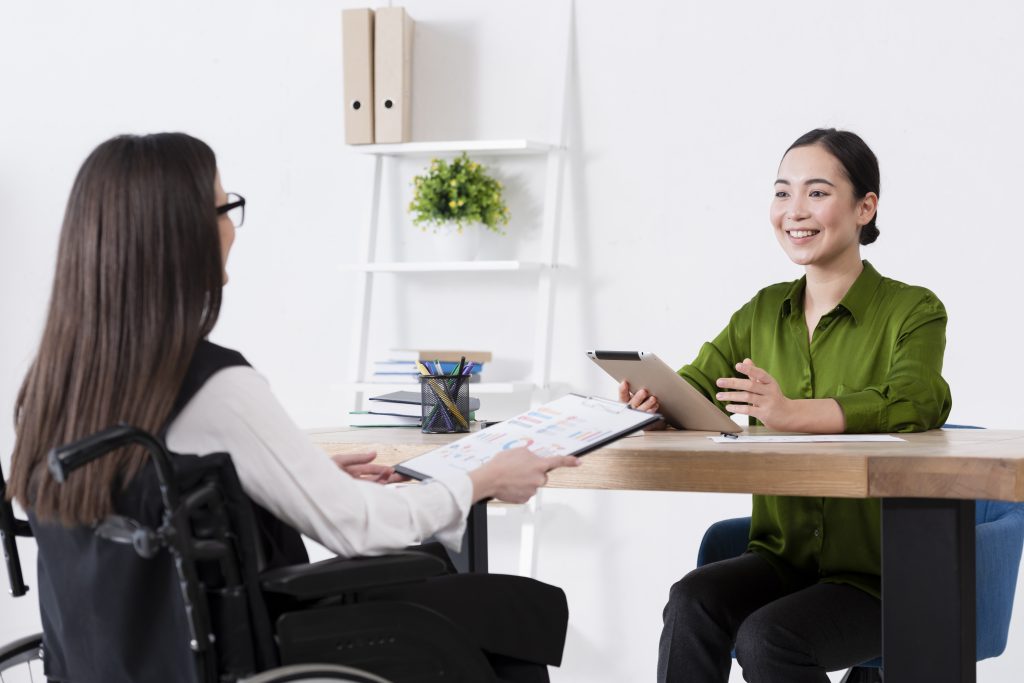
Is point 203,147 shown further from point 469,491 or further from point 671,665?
point 671,665

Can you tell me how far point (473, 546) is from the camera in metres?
2.25

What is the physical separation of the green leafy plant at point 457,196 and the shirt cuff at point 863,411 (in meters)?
1.58

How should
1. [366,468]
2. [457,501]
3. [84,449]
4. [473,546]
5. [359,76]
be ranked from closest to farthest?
[84,449] → [457,501] → [366,468] → [473,546] → [359,76]

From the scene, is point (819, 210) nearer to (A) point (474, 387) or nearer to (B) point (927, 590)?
(B) point (927, 590)

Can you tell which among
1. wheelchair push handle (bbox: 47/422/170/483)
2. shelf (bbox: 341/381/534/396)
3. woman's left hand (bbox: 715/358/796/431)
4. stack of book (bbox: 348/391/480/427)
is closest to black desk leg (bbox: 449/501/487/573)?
stack of book (bbox: 348/391/480/427)

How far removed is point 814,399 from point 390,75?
181 cm

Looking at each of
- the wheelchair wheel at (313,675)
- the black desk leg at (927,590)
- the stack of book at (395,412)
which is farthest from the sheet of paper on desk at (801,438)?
the wheelchair wheel at (313,675)

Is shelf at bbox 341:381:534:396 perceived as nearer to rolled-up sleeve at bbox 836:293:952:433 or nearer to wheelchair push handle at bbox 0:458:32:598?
rolled-up sleeve at bbox 836:293:952:433

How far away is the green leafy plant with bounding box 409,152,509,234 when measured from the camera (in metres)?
3.24

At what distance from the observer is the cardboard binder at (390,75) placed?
128 inches

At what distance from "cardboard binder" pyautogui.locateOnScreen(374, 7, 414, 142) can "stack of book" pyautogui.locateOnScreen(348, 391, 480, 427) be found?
1269mm

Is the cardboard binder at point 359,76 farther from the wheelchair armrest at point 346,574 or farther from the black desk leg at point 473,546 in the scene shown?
the wheelchair armrest at point 346,574

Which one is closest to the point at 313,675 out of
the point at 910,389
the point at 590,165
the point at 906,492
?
the point at 906,492

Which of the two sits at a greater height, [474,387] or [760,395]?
[760,395]
